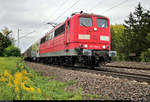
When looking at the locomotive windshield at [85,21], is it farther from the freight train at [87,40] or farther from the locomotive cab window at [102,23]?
the locomotive cab window at [102,23]

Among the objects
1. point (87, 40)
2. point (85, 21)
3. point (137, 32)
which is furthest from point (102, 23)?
point (137, 32)

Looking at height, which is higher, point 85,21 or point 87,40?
point 85,21

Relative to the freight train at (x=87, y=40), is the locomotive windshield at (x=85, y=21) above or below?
above

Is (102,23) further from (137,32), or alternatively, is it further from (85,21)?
(137,32)

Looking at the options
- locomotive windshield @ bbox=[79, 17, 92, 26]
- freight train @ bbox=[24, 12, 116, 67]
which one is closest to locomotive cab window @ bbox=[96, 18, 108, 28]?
freight train @ bbox=[24, 12, 116, 67]

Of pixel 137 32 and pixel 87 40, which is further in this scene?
pixel 137 32

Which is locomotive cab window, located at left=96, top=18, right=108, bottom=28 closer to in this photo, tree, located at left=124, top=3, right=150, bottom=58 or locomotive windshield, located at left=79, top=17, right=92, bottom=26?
locomotive windshield, located at left=79, top=17, right=92, bottom=26

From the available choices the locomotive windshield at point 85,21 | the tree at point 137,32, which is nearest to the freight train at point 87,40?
the locomotive windshield at point 85,21

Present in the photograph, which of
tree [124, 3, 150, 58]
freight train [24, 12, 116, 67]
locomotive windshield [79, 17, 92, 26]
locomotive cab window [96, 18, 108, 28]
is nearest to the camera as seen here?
freight train [24, 12, 116, 67]

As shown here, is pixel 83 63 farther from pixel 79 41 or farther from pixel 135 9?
pixel 135 9

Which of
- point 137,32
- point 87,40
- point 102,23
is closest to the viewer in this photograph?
point 87,40

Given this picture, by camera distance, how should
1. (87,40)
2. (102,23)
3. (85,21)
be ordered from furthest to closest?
(102,23) < (85,21) < (87,40)

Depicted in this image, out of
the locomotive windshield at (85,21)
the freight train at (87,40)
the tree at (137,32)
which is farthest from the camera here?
the tree at (137,32)

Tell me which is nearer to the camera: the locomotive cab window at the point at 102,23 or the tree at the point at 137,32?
the locomotive cab window at the point at 102,23
